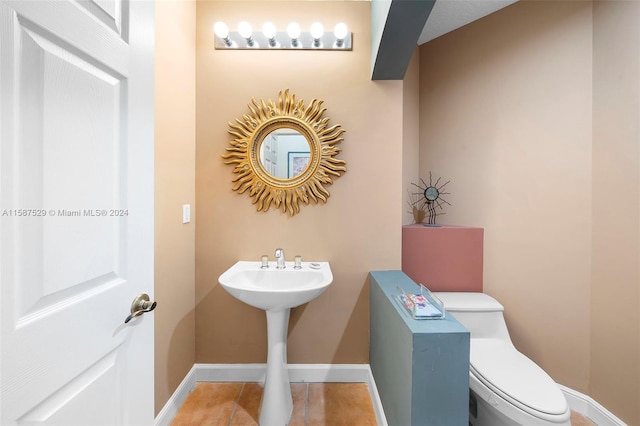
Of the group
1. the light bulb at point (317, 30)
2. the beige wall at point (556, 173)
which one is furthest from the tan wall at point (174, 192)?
the beige wall at point (556, 173)

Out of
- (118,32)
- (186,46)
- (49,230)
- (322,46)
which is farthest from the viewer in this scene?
(322,46)

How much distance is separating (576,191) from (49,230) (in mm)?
2387

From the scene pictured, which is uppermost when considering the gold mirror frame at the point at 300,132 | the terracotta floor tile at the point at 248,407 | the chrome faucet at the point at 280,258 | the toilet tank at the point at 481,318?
the gold mirror frame at the point at 300,132

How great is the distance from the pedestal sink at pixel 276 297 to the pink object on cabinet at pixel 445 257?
66 centimetres

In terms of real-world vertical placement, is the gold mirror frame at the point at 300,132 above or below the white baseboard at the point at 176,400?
above

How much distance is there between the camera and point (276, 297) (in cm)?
134

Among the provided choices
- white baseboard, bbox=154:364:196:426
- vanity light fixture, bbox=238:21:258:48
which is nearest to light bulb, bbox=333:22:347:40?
vanity light fixture, bbox=238:21:258:48

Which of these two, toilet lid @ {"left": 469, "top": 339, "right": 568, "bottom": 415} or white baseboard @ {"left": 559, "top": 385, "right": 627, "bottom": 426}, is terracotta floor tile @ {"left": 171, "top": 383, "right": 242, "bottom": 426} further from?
white baseboard @ {"left": 559, "top": 385, "right": 627, "bottom": 426}

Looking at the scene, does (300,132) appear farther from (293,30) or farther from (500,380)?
(500,380)

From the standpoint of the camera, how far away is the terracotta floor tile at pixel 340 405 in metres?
1.50

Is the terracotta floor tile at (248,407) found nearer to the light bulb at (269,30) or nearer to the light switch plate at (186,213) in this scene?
the light switch plate at (186,213)

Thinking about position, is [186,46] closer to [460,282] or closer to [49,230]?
[49,230]

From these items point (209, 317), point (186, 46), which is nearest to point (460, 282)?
point (209, 317)

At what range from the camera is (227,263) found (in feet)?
6.00
